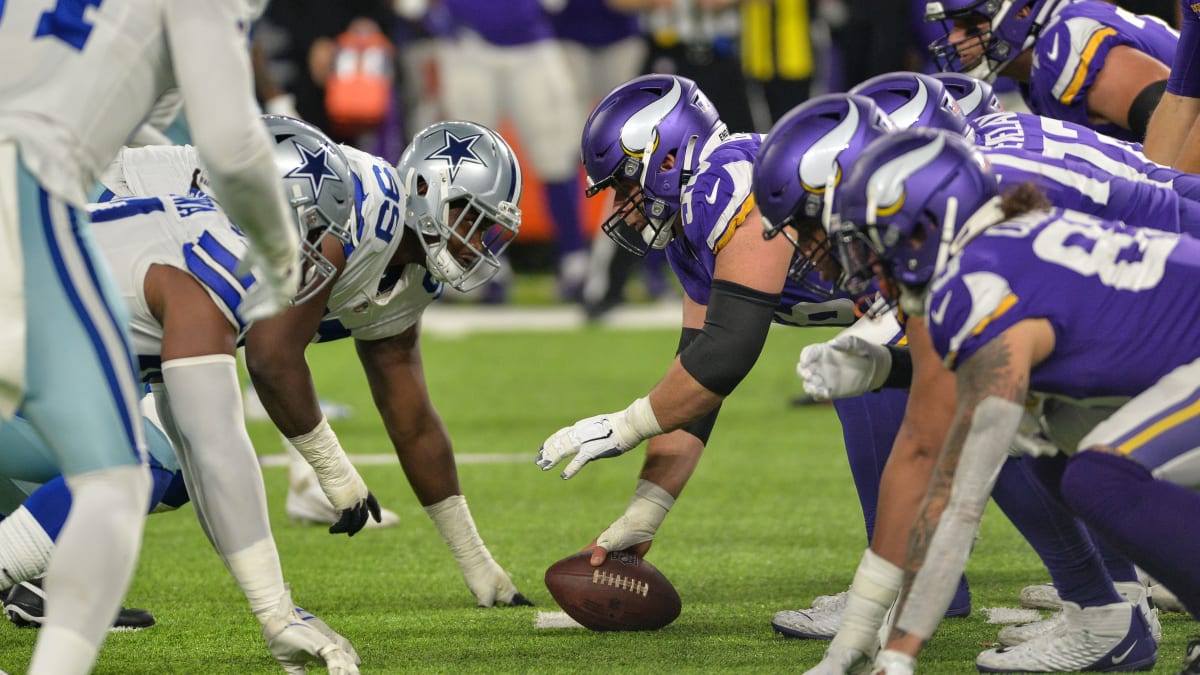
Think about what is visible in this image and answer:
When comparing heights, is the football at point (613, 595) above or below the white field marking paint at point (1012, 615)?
above

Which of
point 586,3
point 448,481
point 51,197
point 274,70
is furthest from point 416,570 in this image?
point 274,70

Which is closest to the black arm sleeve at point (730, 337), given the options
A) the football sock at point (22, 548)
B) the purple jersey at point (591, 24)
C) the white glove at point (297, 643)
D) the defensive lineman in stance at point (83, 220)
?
the white glove at point (297, 643)

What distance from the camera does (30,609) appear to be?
3.94 m

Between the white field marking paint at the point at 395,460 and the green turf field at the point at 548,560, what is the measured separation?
47 millimetres

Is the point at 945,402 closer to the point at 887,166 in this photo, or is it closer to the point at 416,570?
the point at 887,166

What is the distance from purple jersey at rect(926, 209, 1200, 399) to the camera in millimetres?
2828

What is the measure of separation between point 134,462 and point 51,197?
466mm

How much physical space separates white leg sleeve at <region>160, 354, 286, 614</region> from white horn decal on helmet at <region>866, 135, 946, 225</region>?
131 centimetres

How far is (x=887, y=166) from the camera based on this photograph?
116 inches

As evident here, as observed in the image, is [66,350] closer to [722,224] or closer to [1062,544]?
[722,224]

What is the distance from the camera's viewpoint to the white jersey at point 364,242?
3.86m

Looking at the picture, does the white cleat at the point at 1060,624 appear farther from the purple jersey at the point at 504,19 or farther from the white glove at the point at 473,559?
the purple jersey at the point at 504,19

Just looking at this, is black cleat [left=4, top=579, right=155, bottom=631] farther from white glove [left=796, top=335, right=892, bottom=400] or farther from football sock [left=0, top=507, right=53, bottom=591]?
white glove [left=796, top=335, right=892, bottom=400]

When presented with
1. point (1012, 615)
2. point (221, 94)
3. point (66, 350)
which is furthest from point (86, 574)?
point (1012, 615)
